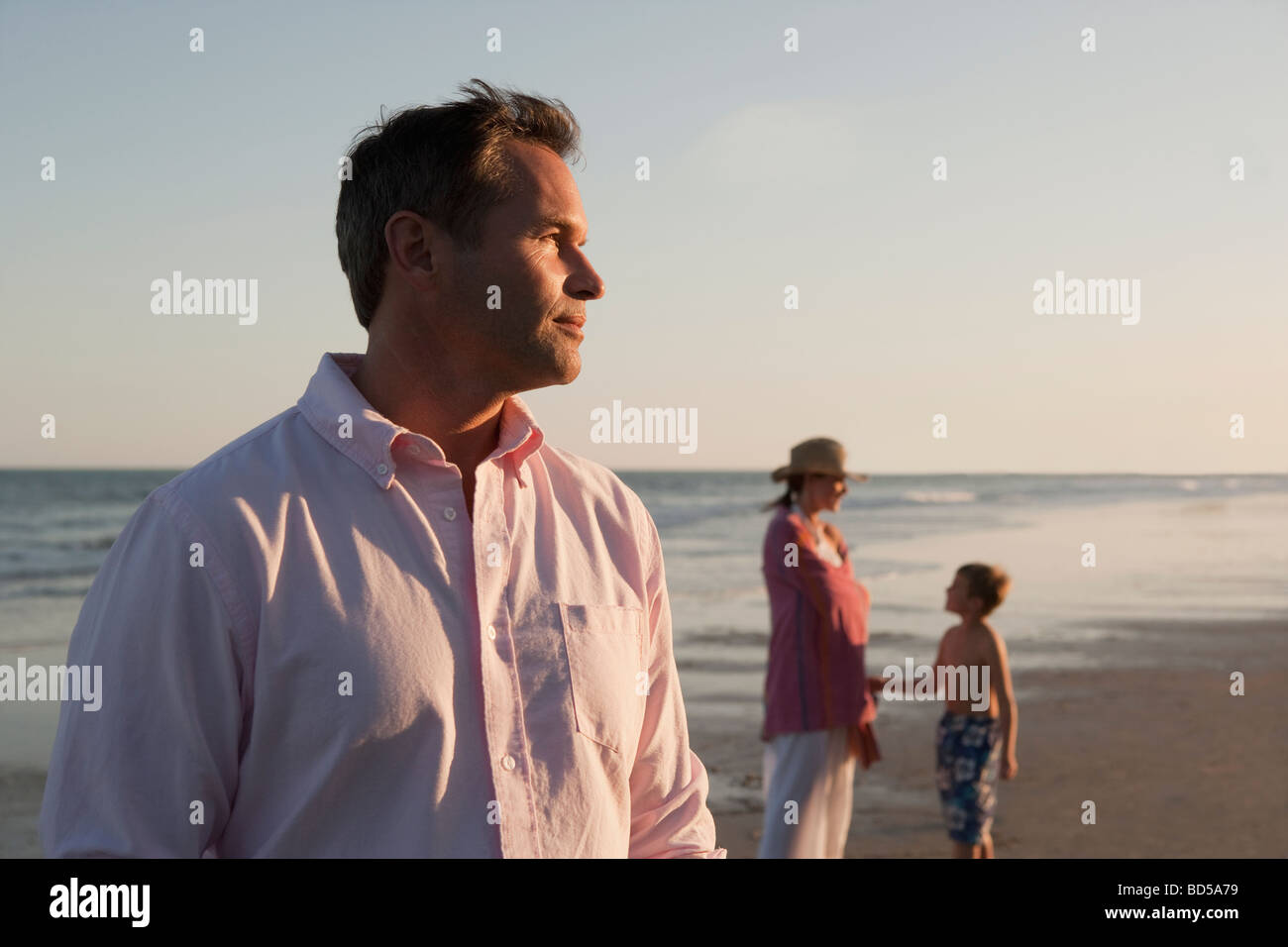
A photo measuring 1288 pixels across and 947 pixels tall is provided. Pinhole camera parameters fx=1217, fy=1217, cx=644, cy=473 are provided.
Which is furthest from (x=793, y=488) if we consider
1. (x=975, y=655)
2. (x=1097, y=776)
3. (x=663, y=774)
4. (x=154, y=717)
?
(x=154, y=717)

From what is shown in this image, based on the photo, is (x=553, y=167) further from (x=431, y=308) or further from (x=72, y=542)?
(x=72, y=542)

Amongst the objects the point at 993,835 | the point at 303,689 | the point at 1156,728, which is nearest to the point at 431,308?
the point at 303,689

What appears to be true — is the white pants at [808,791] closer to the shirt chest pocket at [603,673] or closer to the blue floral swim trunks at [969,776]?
the blue floral swim trunks at [969,776]

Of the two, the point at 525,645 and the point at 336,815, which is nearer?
the point at 336,815

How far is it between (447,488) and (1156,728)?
10224 millimetres

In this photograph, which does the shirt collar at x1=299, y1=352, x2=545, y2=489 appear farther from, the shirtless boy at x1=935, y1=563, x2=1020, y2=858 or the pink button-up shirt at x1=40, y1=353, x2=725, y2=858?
the shirtless boy at x1=935, y1=563, x2=1020, y2=858

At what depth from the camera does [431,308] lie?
2.27m

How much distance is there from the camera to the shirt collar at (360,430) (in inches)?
82.4

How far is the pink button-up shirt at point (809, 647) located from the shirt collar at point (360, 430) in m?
4.03

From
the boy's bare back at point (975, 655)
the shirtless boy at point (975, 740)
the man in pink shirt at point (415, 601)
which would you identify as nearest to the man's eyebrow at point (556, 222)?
the man in pink shirt at point (415, 601)

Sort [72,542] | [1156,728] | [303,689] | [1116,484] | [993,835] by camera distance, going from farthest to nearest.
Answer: [1116,484] < [72,542] < [1156,728] < [993,835] < [303,689]

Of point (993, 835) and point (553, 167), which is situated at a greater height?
point (553, 167)

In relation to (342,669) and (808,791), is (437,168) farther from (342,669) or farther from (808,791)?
(808,791)
